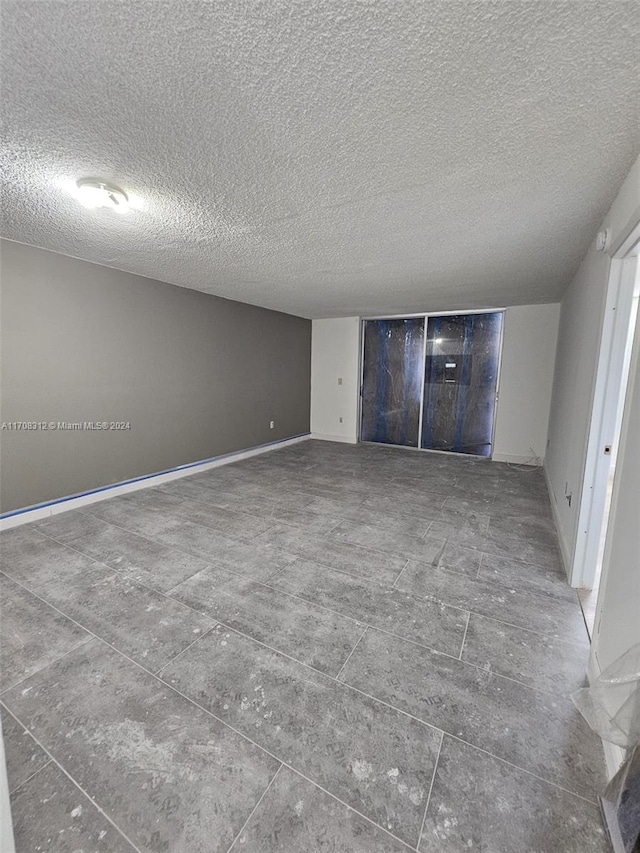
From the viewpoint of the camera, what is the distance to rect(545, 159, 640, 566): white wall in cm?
173

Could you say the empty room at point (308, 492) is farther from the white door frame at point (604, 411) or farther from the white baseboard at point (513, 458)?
the white baseboard at point (513, 458)

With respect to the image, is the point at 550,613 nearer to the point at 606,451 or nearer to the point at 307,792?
the point at 606,451

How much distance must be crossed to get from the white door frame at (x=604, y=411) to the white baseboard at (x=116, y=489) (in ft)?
12.7

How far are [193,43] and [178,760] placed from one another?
7.33ft

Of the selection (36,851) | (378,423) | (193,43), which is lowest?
(36,851)

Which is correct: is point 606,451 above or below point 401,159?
below

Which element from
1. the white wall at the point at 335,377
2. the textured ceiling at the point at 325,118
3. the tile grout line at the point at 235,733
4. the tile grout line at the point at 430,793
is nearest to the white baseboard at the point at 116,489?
the white wall at the point at 335,377

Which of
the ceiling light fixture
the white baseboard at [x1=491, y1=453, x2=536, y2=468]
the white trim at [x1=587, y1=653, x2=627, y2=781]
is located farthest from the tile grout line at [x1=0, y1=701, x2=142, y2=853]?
the white baseboard at [x1=491, y1=453, x2=536, y2=468]

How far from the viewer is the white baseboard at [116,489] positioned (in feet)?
9.57

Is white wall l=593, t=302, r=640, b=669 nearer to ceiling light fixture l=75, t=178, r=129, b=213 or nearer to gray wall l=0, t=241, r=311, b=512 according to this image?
ceiling light fixture l=75, t=178, r=129, b=213

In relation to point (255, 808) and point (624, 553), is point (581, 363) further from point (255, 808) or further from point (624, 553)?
point (255, 808)

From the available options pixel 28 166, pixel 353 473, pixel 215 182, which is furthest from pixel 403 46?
pixel 353 473

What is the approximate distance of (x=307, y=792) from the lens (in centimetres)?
111

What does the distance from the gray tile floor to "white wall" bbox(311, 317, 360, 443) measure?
3.66 m
